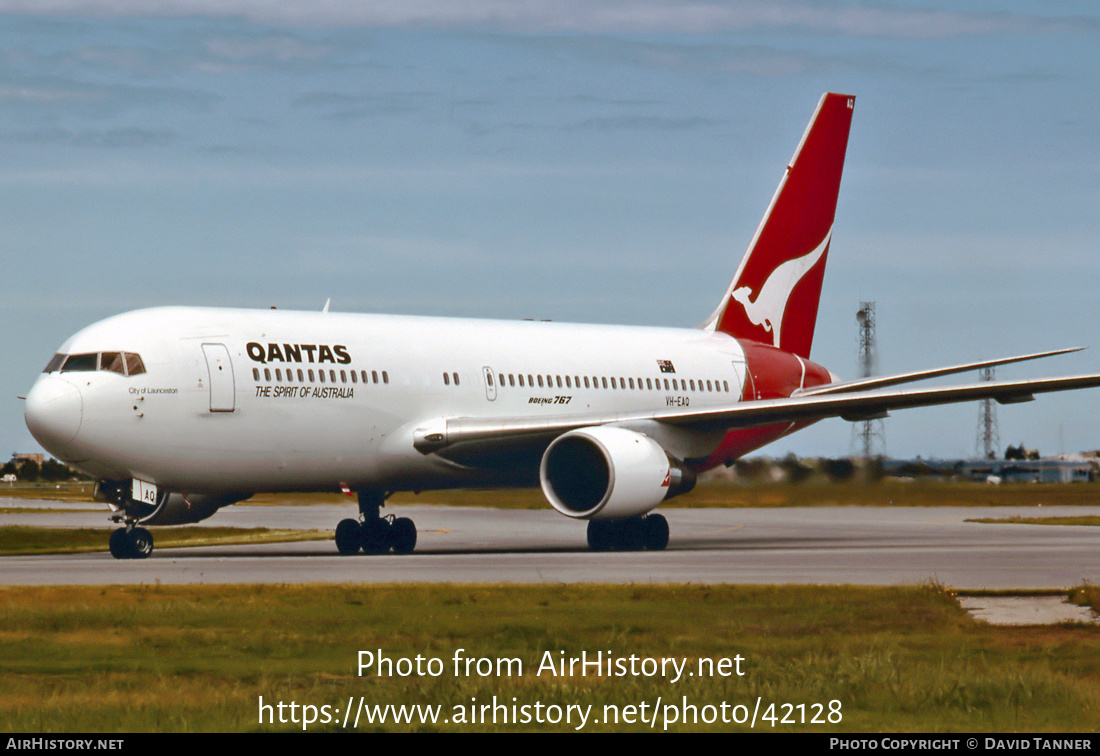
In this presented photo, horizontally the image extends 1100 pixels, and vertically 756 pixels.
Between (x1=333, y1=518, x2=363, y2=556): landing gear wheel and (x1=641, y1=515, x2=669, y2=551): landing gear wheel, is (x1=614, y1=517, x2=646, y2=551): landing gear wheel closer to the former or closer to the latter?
(x1=641, y1=515, x2=669, y2=551): landing gear wheel

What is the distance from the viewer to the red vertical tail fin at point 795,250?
34188mm

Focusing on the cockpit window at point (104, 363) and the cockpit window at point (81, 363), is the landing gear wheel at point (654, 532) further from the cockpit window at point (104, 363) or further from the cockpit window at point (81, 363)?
the cockpit window at point (81, 363)

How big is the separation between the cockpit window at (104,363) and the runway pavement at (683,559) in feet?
9.06

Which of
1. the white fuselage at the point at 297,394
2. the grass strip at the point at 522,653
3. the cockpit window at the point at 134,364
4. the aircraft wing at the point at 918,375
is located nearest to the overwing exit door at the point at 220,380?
the white fuselage at the point at 297,394

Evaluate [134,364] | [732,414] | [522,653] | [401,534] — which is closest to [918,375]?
[732,414]

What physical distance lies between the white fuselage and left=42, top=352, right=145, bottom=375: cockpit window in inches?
3.4

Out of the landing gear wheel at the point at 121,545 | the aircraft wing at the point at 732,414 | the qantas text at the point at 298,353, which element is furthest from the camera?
the aircraft wing at the point at 732,414

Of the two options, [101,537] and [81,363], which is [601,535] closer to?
[81,363]

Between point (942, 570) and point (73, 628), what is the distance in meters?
11.0

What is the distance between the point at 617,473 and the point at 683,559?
2.12 meters

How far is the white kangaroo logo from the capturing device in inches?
1346

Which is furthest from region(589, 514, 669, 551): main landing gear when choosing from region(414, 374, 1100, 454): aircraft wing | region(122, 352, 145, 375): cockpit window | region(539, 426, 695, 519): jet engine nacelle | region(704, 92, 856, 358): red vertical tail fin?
region(704, 92, 856, 358): red vertical tail fin

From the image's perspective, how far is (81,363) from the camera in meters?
22.9

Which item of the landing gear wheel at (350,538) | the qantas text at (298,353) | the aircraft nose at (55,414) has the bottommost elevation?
the landing gear wheel at (350,538)
